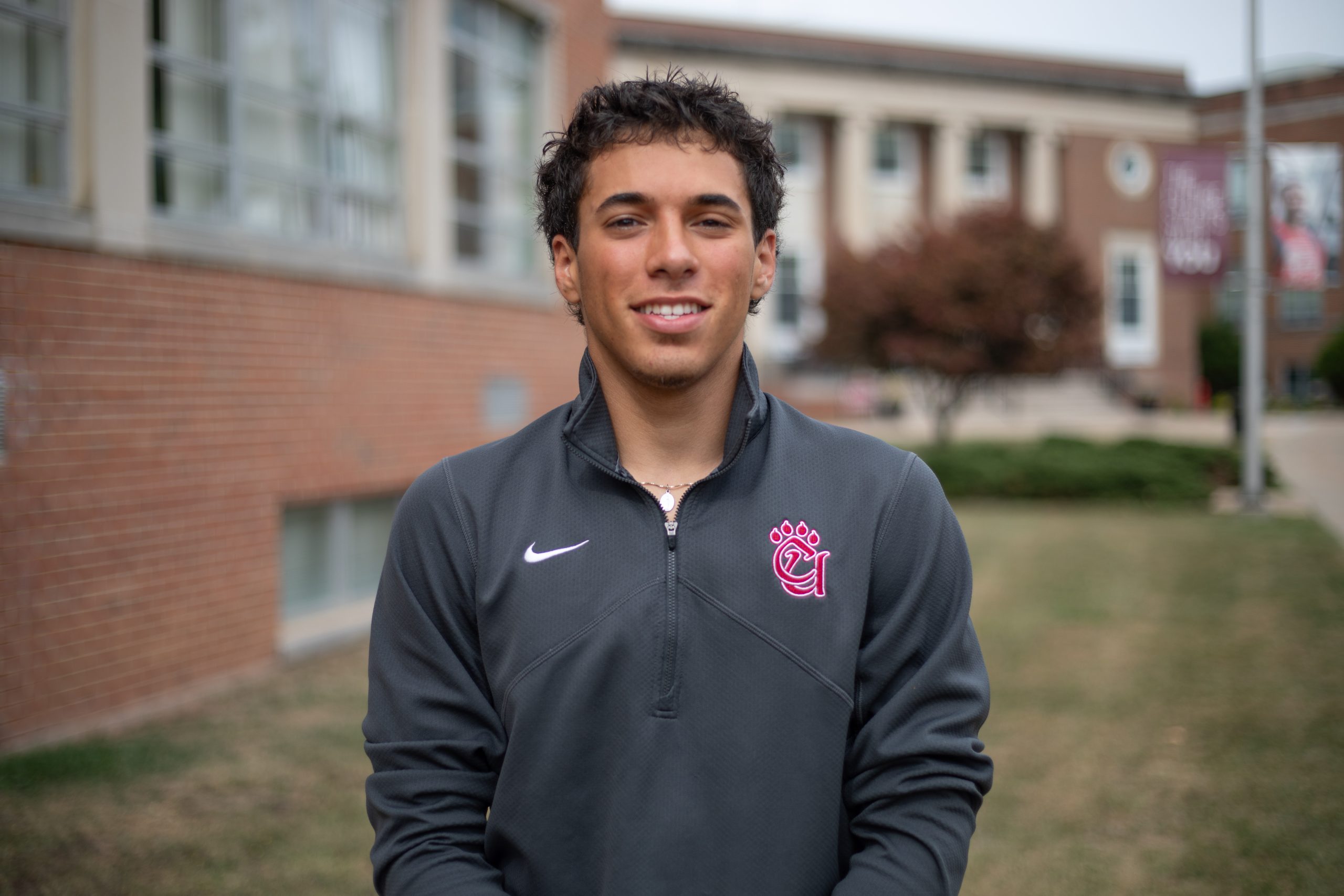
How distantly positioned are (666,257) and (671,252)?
0.04 ft

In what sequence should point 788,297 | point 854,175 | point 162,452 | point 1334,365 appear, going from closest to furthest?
point 162,452
point 1334,365
point 788,297
point 854,175

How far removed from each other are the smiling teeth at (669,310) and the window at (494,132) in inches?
281

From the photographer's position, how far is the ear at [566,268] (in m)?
2.11

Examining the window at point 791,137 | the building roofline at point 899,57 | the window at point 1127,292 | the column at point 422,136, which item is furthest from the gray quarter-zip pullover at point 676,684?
the window at point 1127,292

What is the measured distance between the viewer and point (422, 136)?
8195mm

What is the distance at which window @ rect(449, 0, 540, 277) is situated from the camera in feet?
28.9

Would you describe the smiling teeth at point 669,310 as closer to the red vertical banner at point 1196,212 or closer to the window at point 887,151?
the red vertical banner at point 1196,212

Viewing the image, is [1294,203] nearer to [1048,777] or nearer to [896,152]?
[1048,777]

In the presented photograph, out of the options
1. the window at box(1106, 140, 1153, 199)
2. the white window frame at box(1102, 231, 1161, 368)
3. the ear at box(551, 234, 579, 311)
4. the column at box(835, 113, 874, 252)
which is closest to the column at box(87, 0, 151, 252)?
the ear at box(551, 234, 579, 311)

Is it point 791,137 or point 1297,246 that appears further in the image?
point 791,137

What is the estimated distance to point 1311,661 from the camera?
675 cm

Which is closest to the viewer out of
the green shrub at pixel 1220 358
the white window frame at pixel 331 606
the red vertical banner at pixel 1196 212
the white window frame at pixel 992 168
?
the white window frame at pixel 331 606

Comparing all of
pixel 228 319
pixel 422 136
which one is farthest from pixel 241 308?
pixel 422 136

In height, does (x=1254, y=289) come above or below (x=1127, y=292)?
below
